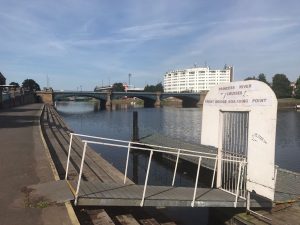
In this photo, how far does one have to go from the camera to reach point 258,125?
9023mm

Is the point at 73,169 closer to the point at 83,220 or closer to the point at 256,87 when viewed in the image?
the point at 83,220

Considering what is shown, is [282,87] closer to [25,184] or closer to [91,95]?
[91,95]

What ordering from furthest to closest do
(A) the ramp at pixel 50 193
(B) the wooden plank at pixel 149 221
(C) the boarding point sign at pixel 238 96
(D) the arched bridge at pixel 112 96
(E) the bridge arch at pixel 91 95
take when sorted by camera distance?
(E) the bridge arch at pixel 91 95
(D) the arched bridge at pixel 112 96
(C) the boarding point sign at pixel 238 96
(B) the wooden plank at pixel 149 221
(A) the ramp at pixel 50 193

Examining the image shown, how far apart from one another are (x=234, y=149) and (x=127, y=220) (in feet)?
13.2

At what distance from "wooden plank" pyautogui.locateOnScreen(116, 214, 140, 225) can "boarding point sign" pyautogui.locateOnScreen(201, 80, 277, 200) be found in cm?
303

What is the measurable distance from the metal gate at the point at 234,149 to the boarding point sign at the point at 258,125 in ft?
0.91

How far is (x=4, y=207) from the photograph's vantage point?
25.1ft

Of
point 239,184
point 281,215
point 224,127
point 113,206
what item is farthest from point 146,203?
point 281,215

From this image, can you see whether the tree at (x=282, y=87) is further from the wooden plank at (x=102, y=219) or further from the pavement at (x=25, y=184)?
the wooden plank at (x=102, y=219)

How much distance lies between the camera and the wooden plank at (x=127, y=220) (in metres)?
8.11

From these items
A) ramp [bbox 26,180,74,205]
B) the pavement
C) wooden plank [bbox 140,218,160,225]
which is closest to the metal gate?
wooden plank [bbox 140,218,160,225]

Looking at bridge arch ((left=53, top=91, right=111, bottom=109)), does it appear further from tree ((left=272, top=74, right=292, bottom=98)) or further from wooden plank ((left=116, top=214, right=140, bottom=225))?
wooden plank ((left=116, top=214, right=140, bottom=225))

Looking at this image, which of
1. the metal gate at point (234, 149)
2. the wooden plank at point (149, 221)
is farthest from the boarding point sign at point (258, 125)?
the wooden plank at point (149, 221)

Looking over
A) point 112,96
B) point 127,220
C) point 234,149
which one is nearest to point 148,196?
point 127,220
